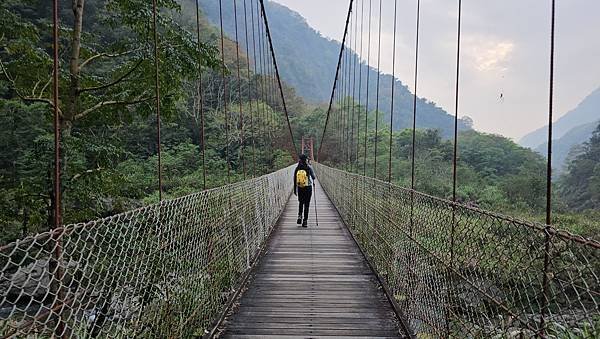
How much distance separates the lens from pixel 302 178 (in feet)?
17.4

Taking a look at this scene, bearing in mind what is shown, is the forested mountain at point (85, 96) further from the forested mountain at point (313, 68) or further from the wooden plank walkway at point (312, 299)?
the forested mountain at point (313, 68)

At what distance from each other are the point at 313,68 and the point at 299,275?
47182 mm

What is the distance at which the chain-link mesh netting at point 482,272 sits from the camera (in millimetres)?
1031

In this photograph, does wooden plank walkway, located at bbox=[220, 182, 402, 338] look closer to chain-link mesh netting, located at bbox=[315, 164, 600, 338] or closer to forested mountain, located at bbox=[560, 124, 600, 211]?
chain-link mesh netting, located at bbox=[315, 164, 600, 338]

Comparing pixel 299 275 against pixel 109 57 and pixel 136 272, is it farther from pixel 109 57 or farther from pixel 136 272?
pixel 109 57

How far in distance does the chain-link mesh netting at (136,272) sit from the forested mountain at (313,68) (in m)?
27.5

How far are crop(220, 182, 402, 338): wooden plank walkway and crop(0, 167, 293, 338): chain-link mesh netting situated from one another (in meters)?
0.20

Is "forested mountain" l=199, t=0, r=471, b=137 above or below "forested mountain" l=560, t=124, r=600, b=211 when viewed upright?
above

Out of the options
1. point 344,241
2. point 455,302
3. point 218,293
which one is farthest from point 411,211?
point 344,241

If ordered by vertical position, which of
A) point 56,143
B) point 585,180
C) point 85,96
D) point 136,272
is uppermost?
point 85,96

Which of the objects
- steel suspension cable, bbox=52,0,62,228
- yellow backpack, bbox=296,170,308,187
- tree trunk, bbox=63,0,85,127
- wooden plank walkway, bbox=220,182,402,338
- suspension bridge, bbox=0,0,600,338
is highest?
tree trunk, bbox=63,0,85,127

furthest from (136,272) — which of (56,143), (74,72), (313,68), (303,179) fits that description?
(313,68)

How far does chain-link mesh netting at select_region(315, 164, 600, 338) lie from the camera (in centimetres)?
103

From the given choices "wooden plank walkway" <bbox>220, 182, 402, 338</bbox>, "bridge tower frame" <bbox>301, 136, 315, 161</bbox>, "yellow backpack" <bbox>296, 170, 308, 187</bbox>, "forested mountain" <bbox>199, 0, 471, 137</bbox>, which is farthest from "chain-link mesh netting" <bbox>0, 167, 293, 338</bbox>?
"forested mountain" <bbox>199, 0, 471, 137</bbox>
